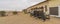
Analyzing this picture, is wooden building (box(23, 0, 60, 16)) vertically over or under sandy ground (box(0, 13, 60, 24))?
over

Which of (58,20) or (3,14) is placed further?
(3,14)

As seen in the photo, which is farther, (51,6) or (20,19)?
(20,19)

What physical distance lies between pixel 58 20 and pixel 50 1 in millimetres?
332

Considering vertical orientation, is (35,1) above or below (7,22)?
above

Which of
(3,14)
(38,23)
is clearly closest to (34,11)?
(38,23)

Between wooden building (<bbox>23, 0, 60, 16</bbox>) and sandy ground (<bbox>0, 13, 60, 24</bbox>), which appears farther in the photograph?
sandy ground (<bbox>0, 13, 60, 24</bbox>)

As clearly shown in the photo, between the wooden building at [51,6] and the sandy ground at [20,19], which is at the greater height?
the wooden building at [51,6]

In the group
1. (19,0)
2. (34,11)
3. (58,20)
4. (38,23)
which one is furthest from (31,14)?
(58,20)

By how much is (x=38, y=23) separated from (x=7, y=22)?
1.82ft

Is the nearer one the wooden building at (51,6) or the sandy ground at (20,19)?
the wooden building at (51,6)

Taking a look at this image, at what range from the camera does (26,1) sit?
2.04 meters

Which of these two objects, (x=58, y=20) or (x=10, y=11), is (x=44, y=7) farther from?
(x=10, y=11)

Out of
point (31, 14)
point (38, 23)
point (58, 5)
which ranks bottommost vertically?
point (38, 23)

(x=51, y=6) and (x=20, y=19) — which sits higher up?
(x=51, y=6)
